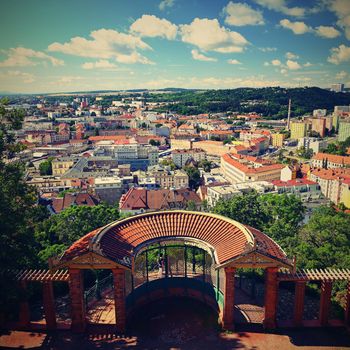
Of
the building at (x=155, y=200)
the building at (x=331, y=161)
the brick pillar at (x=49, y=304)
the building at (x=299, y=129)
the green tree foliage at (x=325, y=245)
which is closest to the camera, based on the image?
the brick pillar at (x=49, y=304)

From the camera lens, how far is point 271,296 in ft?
77.0

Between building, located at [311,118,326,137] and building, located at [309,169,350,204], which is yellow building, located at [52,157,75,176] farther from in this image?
building, located at [311,118,326,137]

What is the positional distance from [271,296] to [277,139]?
155 meters

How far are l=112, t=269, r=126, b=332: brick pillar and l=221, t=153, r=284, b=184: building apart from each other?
255 feet

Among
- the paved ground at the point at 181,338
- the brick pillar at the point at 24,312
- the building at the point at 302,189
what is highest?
the brick pillar at the point at 24,312

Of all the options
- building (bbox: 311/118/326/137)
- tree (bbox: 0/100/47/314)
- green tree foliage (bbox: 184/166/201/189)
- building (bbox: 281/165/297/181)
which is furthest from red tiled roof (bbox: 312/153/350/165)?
tree (bbox: 0/100/47/314)

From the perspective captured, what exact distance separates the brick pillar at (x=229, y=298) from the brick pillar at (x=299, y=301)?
414 centimetres

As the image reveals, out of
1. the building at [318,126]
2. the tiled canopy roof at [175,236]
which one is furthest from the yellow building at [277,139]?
the tiled canopy roof at [175,236]

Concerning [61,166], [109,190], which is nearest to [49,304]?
[109,190]

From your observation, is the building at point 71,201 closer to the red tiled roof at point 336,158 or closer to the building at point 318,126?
the red tiled roof at point 336,158

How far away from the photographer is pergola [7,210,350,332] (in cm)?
2261

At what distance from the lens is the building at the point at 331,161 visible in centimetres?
11031

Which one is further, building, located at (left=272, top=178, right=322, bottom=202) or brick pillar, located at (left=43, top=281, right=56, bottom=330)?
building, located at (left=272, top=178, right=322, bottom=202)

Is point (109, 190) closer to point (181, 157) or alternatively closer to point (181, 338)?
point (181, 157)
